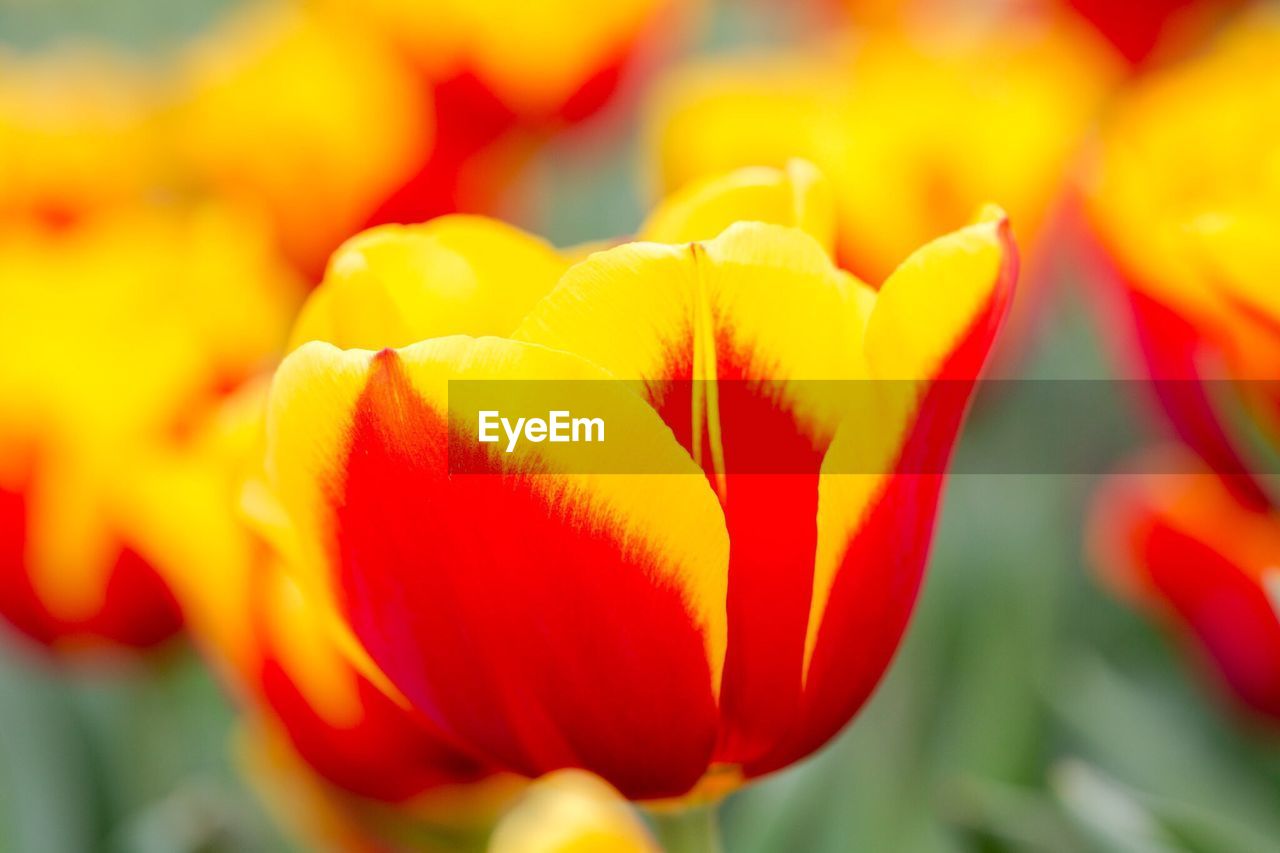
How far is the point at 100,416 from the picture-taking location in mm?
458

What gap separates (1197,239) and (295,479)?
0.65ft

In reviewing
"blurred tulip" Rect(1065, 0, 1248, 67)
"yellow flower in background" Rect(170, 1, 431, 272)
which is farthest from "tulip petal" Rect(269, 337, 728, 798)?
"blurred tulip" Rect(1065, 0, 1248, 67)

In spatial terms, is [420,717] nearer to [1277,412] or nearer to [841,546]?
[841,546]

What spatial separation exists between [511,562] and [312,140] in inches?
17.1

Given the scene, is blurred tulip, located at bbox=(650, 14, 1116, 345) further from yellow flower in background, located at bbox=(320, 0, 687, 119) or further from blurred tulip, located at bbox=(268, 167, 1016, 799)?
blurred tulip, located at bbox=(268, 167, 1016, 799)

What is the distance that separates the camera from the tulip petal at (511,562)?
0.88ft

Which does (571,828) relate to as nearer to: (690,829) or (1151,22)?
(690,829)

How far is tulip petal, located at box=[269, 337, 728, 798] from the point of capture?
0.27 m

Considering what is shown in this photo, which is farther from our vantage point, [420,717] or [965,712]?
[965,712]

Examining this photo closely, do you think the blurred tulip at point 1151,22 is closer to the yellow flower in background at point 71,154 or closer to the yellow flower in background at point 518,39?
the yellow flower in background at point 518,39

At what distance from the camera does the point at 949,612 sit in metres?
0.57

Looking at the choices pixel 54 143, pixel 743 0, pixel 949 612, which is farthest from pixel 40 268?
pixel 743 0

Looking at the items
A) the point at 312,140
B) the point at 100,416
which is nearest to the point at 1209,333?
the point at 100,416

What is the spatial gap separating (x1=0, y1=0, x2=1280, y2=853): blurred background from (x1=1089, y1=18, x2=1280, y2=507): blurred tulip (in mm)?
73
